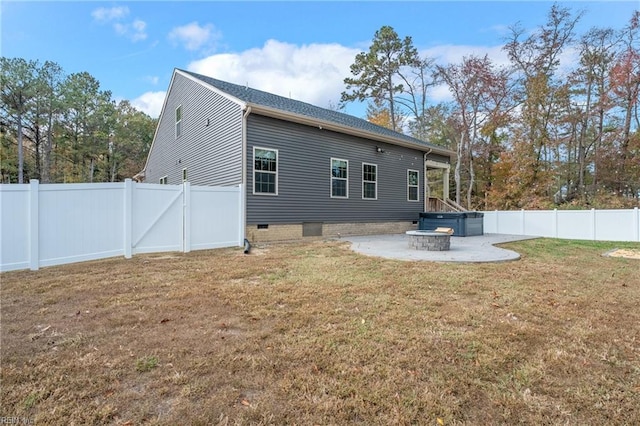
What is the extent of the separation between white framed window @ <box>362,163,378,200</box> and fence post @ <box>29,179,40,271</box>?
31.0 feet

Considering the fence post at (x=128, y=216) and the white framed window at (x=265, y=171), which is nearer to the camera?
the fence post at (x=128, y=216)

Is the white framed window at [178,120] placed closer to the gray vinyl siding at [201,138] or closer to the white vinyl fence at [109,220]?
the gray vinyl siding at [201,138]

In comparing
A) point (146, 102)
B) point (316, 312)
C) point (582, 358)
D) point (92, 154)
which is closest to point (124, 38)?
point (316, 312)

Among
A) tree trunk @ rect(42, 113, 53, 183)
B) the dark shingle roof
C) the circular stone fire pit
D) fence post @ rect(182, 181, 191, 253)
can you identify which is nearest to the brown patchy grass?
fence post @ rect(182, 181, 191, 253)

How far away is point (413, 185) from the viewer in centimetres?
1398

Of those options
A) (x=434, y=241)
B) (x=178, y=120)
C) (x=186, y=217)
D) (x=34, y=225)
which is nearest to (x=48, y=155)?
(x=178, y=120)

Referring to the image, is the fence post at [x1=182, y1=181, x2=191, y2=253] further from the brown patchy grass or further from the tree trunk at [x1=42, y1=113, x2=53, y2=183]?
the tree trunk at [x1=42, y1=113, x2=53, y2=183]

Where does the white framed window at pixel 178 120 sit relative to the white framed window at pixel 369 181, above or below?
above

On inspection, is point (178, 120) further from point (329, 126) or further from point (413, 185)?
point (413, 185)

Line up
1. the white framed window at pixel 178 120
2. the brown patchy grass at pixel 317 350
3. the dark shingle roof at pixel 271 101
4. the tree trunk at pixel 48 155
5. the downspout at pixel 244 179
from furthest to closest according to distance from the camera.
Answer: the tree trunk at pixel 48 155, the white framed window at pixel 178 120, the dark shingle roof at pixel 271 101, the downspout at pixel 244 179, the brown patchy grass at pixel 317 350

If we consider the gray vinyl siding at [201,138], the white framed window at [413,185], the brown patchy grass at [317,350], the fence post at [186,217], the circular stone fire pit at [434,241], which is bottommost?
the brown patchy grass at [317,350]

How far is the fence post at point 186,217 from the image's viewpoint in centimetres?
721

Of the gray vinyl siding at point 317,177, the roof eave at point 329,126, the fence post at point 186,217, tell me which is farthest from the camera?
the gray vinyl siding at point 317,177

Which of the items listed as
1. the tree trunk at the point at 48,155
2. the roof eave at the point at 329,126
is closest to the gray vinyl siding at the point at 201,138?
the roof eave at the point at 329,126
